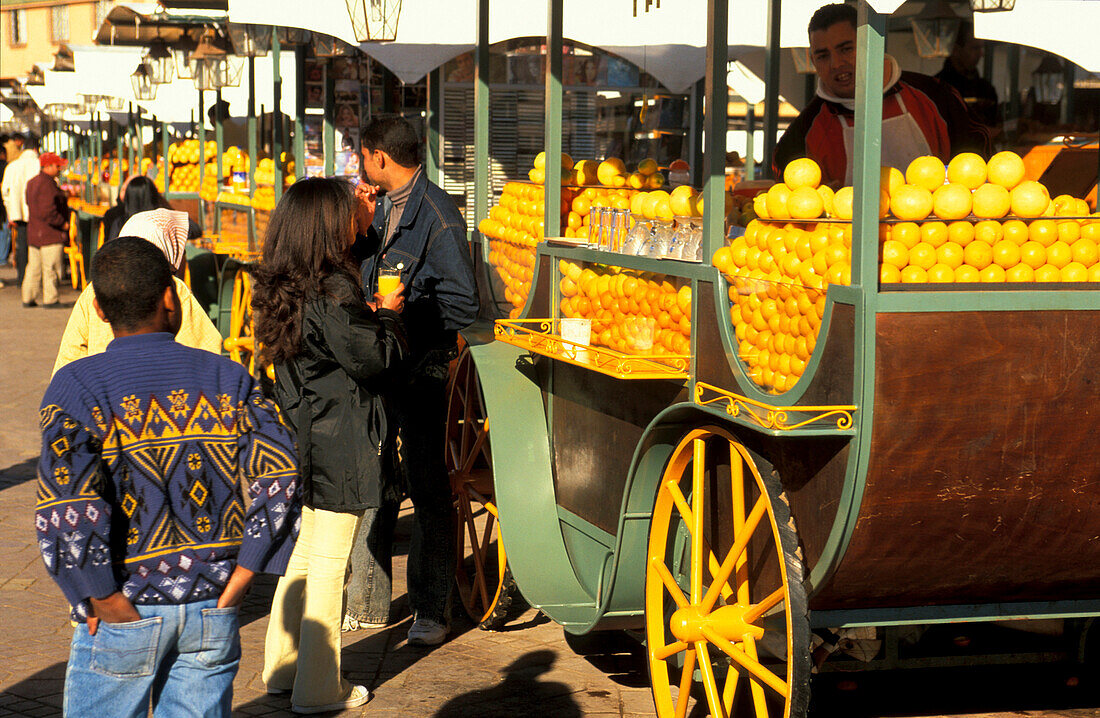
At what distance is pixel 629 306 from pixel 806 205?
98cm

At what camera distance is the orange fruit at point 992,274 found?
3131 mm

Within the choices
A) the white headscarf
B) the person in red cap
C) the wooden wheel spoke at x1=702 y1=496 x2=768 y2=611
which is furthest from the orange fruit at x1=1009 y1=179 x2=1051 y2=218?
the person in red cap

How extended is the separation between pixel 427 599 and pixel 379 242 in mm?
1366

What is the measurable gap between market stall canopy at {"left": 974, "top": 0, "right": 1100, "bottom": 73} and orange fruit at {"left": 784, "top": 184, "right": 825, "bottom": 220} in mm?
4338

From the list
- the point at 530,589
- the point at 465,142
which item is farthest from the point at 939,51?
the point at 530,589

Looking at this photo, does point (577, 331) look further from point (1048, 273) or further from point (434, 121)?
point (434, 121)

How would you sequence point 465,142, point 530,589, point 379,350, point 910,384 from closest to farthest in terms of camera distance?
point 910,384 < point 379,350 < point 530,589 < point 465,142

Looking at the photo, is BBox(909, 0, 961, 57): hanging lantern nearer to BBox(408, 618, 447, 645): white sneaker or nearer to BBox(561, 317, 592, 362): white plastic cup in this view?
BBox(561, 317, 592, 362): white plastic cup

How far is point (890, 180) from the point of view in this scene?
128 inches

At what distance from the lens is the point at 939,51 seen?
9.55 metres

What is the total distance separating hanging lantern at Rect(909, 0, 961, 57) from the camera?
373 inches

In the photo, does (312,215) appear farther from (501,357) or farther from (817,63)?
(817,63)

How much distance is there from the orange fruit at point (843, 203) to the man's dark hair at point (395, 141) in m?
2.39

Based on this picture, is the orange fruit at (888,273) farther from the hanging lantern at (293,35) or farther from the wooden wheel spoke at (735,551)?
the hanging lantern at (293,35)
